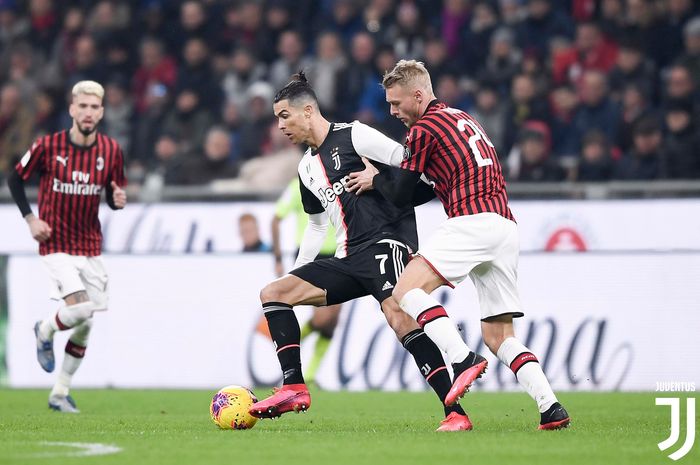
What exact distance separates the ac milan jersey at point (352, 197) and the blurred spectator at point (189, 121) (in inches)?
335

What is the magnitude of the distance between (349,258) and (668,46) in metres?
8.53

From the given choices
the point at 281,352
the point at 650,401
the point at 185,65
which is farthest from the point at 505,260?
the point at 185,65

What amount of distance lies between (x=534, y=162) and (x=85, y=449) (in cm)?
841

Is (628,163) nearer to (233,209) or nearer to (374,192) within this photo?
(233,209)

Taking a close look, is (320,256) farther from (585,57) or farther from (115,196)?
(585,57)

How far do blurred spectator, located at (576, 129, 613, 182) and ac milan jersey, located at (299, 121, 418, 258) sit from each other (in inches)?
242

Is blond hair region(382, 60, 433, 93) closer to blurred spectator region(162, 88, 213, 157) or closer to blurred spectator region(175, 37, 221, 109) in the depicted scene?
blurred spectator region(162, 88, 213, 157)

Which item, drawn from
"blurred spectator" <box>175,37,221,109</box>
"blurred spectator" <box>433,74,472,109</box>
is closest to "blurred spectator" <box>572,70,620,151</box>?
"blurred spectator" <box>433,74,472,109</box>

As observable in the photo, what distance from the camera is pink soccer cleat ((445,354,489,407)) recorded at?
7027 mm

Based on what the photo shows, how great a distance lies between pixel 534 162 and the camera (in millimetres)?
14055

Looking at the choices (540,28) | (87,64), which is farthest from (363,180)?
(87,64)

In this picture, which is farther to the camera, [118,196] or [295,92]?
[118,196]

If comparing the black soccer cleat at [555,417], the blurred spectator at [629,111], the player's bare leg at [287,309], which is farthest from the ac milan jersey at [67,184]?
the blurred spectator at [629,111]

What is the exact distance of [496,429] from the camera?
7.88 metres
